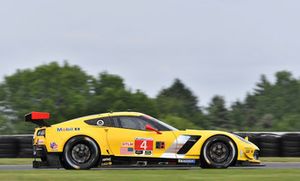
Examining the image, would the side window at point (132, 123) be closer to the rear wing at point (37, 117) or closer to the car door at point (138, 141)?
the car door at point (138, 141)

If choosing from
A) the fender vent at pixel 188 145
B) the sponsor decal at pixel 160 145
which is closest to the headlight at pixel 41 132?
the sponsor decal at pixel 160 145

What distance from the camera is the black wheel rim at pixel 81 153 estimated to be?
13.2 meters

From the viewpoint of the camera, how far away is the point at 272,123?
8675cm

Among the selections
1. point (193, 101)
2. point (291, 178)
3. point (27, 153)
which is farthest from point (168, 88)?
point (291, 178)

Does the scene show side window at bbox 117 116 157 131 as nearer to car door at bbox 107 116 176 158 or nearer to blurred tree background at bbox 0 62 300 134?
car door at bbox 107 116 176 158

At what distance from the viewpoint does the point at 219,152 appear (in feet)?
43.5

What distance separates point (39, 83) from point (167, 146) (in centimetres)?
5759

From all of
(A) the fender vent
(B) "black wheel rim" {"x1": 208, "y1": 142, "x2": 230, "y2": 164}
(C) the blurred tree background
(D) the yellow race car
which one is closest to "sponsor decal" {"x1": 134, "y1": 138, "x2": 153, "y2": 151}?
(D) the yellow race car

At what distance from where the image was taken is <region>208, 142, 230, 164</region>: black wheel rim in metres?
13.2

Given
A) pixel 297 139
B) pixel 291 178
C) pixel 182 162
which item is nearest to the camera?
pixel 291 178

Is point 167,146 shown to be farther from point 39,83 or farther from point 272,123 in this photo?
point 272,123

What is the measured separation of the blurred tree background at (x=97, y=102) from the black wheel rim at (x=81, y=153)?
40087 mm

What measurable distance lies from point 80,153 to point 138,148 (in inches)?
45.2

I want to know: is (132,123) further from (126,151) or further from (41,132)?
(41,132)
